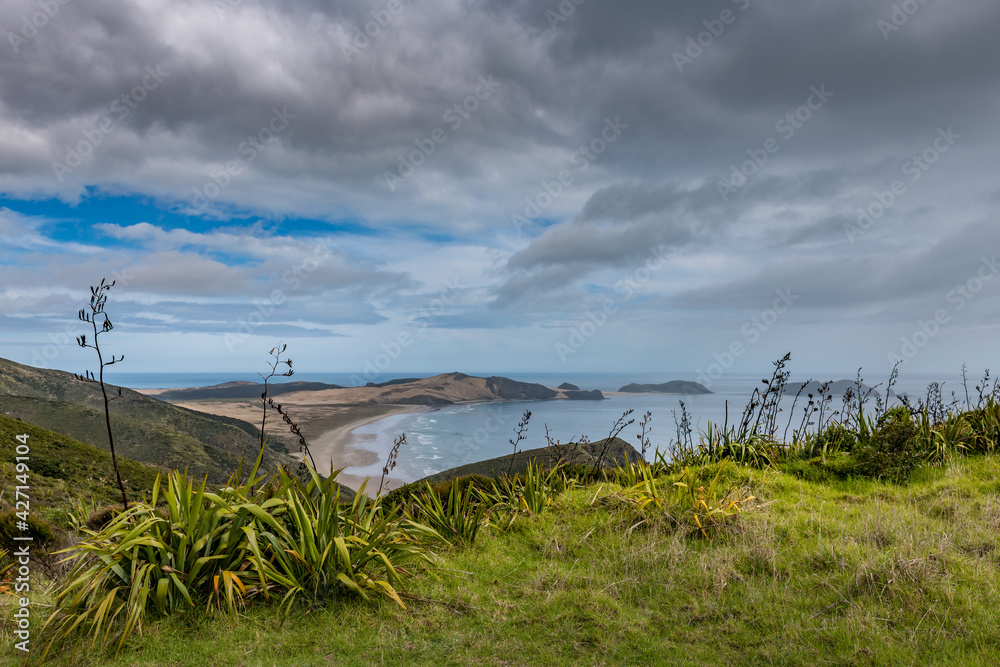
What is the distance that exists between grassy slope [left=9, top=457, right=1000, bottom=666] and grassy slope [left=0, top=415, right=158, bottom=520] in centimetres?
1030

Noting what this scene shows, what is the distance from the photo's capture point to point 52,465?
18.0 metres

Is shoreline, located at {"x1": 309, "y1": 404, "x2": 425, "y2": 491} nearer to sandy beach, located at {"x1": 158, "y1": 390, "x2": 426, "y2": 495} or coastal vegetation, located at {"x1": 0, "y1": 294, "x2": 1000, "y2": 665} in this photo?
sandy beach, located at {"x1": 158, "y1": 390, "x2": 426, "y2": 495}

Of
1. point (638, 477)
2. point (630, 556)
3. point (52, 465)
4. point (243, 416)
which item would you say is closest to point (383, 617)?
point (630, 556)

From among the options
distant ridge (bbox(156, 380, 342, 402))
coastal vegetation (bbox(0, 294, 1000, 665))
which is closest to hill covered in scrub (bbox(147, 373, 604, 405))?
distant ridge (bbox(156, 380, 342, 402))

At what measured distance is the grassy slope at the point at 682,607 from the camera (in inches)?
153

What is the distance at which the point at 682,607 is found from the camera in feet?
15.0

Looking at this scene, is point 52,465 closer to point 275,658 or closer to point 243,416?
point 275,658

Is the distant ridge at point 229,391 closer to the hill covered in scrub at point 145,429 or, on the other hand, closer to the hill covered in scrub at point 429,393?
the hill covered in scrub at point 429,393

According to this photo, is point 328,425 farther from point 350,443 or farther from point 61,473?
point 61,473

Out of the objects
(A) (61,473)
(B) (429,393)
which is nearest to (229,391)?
(B) (429,393)

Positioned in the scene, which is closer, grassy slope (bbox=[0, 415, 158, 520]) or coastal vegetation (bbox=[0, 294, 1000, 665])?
coastal vegetation (bbox=[0, 294, 1000, 665])

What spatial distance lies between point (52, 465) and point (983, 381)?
27.1m

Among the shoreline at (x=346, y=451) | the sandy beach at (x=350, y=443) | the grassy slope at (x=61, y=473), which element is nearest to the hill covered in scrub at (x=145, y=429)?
the shoreline at (x=346, y=451)

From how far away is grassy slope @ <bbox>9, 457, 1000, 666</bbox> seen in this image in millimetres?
3883
